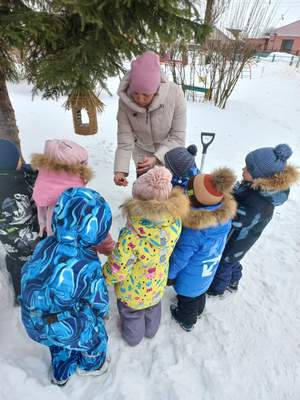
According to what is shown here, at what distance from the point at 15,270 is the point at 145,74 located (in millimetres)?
1761

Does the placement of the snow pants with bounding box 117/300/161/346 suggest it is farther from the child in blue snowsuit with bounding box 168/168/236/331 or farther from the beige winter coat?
the beige winter coat

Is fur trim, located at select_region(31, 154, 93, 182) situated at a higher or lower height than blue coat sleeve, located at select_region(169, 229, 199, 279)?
higher

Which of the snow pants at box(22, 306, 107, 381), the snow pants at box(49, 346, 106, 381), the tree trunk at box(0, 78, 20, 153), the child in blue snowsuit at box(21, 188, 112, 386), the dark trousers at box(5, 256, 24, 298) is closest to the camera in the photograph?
the child in blue snowsuit at box(21, 188, 112, 386)

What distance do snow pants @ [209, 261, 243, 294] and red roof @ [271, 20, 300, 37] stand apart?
41581 millimetres

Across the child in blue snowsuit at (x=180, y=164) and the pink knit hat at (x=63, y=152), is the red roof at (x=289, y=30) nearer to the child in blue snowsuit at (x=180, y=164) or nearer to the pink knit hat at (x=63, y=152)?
the child in blue snowsuit at (x=180, y=164)

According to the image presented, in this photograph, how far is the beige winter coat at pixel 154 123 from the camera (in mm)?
2202

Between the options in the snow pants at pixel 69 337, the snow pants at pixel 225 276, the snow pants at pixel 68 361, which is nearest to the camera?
the snow pants at pixel 69 337

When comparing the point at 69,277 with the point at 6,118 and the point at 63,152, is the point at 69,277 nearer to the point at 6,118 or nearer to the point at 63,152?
the point at 63,152

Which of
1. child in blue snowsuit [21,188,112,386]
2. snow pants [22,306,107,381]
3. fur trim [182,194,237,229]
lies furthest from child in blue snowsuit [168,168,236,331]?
snow pants [22,306,107,381]

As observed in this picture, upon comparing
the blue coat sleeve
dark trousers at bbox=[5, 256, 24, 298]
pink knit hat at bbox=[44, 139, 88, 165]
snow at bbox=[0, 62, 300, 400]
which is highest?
pink knit hat at bbox=[44, 139, 88, 165]

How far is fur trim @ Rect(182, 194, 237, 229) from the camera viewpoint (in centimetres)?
164

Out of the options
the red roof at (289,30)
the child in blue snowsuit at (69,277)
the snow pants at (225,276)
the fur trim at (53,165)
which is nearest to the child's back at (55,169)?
the fur trim at (53,165)

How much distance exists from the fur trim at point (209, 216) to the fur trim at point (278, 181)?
296 millimetres

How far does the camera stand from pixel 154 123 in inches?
91.8
